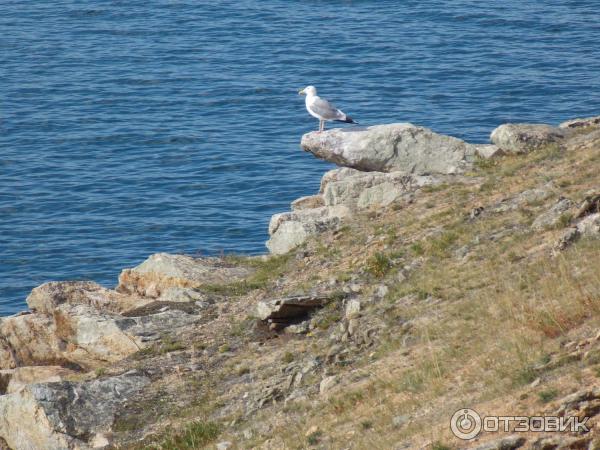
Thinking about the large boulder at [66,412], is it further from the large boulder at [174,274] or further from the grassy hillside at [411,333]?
the large boulder at [174,274]

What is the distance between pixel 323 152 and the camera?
2888 centimetres

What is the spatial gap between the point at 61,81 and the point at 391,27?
20021mm

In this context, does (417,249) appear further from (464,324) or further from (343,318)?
(464,324)

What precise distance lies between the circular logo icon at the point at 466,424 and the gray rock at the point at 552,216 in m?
7.24

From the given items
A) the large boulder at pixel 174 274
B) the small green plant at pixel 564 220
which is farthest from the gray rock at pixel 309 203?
the small green plant at pixel 564 220

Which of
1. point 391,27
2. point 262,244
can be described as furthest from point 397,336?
point 391,27

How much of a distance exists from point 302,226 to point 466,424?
48.0ft

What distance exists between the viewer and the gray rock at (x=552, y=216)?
63.0 ft

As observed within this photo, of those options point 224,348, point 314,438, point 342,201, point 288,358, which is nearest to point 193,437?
point 288,358

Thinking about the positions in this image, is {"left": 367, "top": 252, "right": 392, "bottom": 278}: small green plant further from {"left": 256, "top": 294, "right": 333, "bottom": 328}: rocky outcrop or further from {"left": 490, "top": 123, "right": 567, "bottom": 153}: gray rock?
{"left": 490, "top": 123, "right": 567, "bottom": 153}: gray rock

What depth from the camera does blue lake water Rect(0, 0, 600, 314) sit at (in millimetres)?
41906

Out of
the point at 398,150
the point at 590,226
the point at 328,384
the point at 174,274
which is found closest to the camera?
the point at 328,384

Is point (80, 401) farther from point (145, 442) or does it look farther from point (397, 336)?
point (397, 336)

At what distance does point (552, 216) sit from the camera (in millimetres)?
19453
